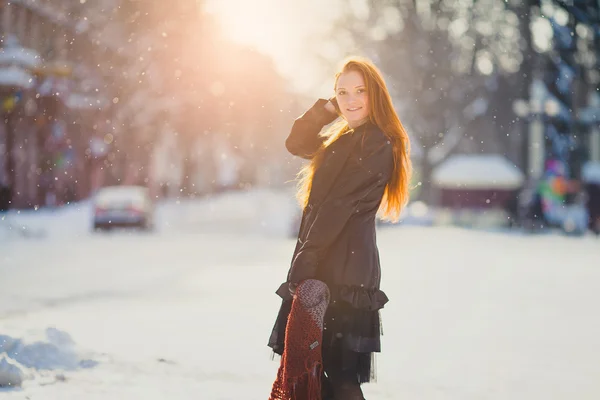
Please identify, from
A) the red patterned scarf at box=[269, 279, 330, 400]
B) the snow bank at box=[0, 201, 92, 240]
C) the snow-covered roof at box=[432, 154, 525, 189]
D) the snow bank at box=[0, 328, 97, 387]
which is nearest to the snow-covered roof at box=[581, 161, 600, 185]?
the snow-covered roof at box=[432, 154, 525, 189]

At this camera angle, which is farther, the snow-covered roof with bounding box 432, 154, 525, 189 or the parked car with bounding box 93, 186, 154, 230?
the snow-covered roof with bounding box 432, 154, 525, 189

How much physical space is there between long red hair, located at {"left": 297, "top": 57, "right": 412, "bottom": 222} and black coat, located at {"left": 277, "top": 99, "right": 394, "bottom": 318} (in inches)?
2.1

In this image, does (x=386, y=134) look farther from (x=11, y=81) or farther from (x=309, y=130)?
(x=11, y=81)

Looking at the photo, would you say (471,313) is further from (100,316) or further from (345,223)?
(345,223)

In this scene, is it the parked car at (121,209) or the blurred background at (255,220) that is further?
the parked car at (121,209)

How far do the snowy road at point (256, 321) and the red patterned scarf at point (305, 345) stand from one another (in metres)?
1.87

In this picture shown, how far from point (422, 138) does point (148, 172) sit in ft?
55.8

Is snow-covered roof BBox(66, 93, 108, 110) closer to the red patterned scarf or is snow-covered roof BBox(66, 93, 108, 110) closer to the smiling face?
the smiling face

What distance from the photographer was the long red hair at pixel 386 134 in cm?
375

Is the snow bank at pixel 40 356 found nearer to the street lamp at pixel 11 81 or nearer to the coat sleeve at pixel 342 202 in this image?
the coat sleeve at pixel 342 202

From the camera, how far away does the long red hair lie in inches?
148

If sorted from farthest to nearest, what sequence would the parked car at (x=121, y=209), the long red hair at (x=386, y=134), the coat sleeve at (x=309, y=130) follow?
1. the parked car at (x=121, y=209)
2. the coat sleeve at (x=309, y=130)
3. the long red hair at (x=386, y=134)

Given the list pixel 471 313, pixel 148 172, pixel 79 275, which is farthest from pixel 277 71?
pixel 471 313

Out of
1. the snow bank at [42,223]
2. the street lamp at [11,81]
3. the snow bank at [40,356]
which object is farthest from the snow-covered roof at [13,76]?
the snow bank at [40,356]
